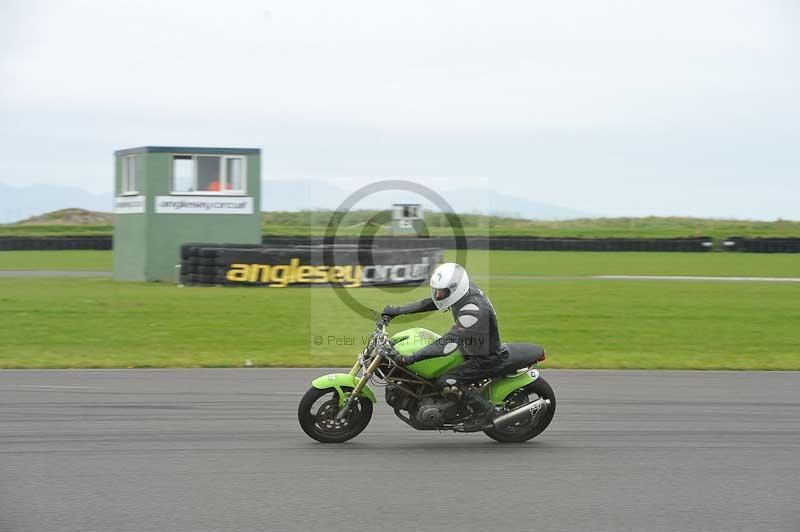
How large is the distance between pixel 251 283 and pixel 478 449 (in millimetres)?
15477

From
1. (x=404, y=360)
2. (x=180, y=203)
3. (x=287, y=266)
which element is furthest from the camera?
(x=180, y=203)

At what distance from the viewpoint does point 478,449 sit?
809cm

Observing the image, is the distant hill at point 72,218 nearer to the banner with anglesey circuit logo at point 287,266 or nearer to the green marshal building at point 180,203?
the green marshal building at point 180,203

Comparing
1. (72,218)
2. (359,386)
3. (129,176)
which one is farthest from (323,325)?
(72,218)

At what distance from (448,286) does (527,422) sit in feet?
A: 4.74

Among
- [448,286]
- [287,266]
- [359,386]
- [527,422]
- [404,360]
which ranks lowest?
[527,422]

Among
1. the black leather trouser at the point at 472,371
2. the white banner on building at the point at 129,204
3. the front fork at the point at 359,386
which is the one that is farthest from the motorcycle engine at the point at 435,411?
the white banner on building at the point at 129,204

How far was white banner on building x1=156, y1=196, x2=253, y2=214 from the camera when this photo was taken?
2536 cm

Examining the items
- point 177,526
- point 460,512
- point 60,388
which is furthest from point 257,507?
point 60,388

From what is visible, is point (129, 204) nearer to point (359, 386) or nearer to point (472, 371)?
point (359, 386)

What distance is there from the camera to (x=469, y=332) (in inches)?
315

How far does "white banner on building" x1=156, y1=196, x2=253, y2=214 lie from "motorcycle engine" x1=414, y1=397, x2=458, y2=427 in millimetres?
18497

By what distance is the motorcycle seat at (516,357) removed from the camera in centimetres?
821

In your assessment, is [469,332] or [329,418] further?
[329,418]
